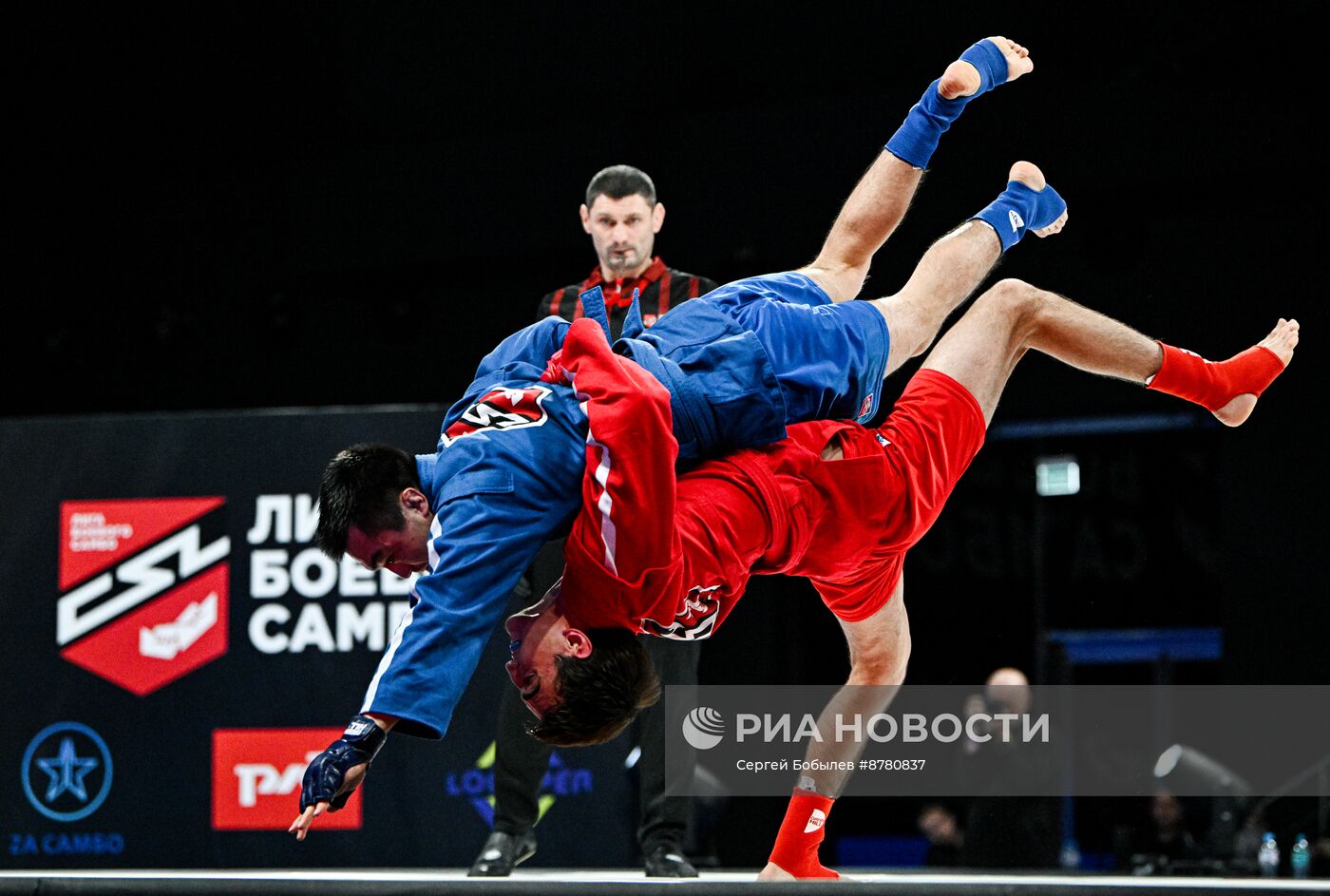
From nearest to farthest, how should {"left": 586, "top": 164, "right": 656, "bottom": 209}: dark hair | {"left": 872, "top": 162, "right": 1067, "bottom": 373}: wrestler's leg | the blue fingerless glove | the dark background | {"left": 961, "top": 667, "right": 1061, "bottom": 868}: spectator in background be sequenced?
the blue fingerless glove
{"left": 872, "top": 162, "right": 1067, "bottom": 373}: wrestler's leg
{"left": 586, "top": 164, "right": 656, "bottom": 209}: dark hair
{"left": 961, "top": 667, "right": 1061, "bottom": 868}: spectator in background
the dark background

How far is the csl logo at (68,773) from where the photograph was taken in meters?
3.94

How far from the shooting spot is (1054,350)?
3113mm

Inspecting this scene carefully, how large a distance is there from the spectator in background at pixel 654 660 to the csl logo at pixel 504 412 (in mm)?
849

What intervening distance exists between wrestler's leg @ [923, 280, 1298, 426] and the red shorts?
0.06 meters

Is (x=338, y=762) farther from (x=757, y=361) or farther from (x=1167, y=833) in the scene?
(x=1167, y=833)

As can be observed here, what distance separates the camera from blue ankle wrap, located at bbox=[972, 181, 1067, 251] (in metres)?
3.17

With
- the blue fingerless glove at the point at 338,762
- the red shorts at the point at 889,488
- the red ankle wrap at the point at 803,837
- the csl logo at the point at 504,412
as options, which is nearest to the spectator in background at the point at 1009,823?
the red ankle wrap at the point at 803,837

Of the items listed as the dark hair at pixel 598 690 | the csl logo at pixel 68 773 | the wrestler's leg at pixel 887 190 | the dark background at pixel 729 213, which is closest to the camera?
the dark hair at pixel 598 690

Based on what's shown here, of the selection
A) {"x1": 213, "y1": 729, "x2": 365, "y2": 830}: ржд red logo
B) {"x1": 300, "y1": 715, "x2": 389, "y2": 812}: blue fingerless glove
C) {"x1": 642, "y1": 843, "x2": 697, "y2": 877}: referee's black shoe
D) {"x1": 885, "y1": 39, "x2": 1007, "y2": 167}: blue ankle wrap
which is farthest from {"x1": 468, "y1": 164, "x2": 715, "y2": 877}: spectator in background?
{"x1": 300, "y1": 715, "x2": 389, "y2": 812}: blue fingerless glove

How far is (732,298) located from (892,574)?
0.72m

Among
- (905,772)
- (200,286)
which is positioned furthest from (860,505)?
(200,286)

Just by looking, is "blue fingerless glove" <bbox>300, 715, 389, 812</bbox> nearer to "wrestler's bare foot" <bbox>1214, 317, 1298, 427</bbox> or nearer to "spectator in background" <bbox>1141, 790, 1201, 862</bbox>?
"wrestler's bare foot" <bbox>1214, 317, 1298, 427</bbox>

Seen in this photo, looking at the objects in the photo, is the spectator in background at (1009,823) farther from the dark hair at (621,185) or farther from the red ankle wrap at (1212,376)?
the dark hair at (621,185)
